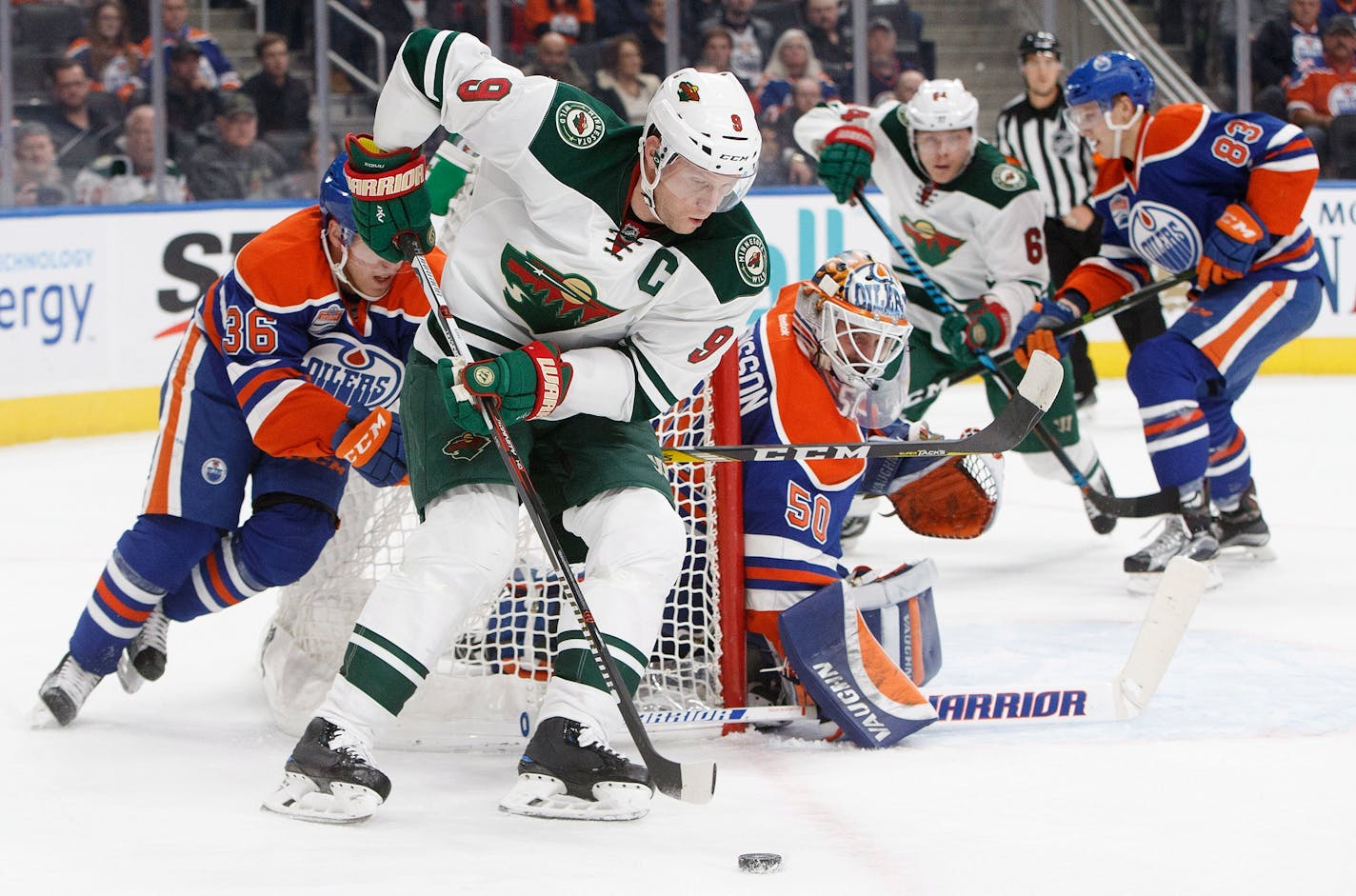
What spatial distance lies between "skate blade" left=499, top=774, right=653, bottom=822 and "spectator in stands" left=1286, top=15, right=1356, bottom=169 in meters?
6.10

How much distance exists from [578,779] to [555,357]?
56 centimetres

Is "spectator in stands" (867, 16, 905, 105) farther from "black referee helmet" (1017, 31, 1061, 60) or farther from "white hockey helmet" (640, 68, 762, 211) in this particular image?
"white hockey helmet" (640, 68, 762, 211)

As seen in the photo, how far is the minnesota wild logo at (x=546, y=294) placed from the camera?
243 centimetres

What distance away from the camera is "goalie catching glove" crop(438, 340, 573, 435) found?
2.29 meters

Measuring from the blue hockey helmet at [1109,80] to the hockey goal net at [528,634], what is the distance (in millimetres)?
1632

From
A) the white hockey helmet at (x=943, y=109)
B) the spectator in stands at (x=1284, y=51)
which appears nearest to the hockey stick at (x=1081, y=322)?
the white hockey helmet at (x=943, y=109)

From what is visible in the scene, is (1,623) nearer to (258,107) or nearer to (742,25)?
(258,107)

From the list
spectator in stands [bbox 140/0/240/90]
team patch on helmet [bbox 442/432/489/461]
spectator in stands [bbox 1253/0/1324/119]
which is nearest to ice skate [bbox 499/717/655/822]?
team patch on helmet [bbox 442/432/489/461]

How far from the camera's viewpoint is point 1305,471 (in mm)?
5438

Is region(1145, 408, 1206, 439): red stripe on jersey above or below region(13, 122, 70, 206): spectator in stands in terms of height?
above

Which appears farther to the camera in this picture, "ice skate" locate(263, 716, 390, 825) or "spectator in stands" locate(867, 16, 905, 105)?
Result: "spectator in stands" locate(867, 16, 905, 105)

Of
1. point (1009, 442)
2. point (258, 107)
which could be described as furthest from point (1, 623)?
point (258, 107)

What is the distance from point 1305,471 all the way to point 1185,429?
5.38 feet

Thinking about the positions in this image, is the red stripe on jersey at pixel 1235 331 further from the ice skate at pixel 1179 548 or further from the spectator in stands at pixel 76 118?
the spectator in stands at pixel 76 118
